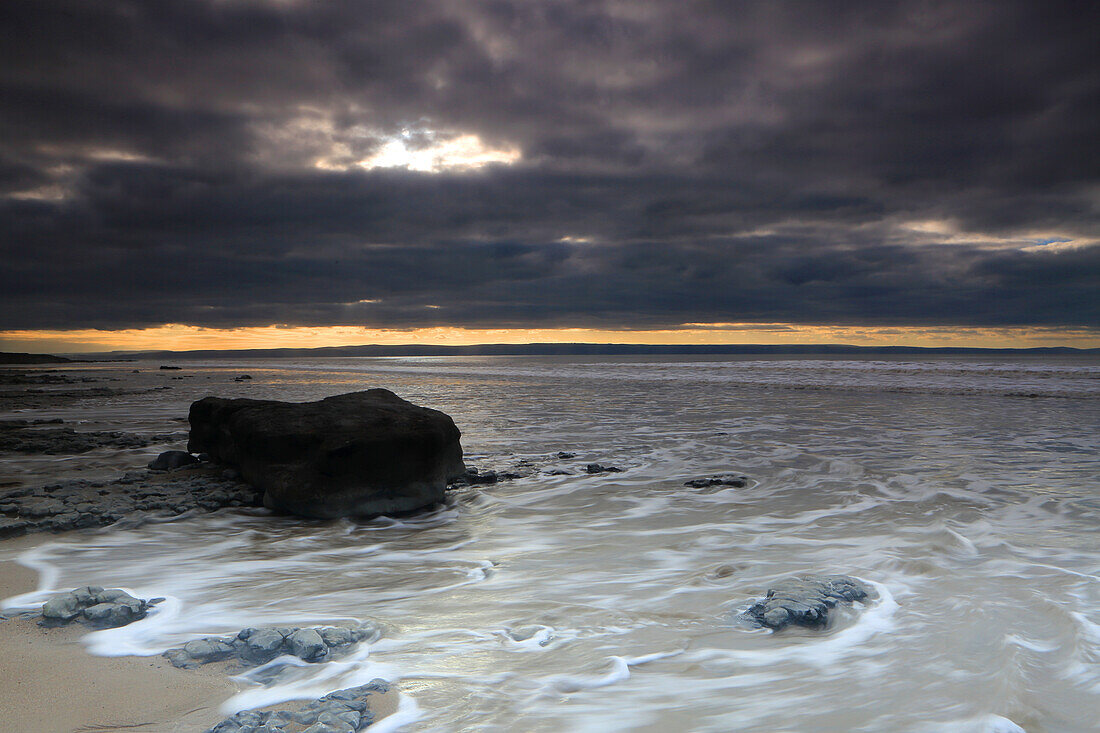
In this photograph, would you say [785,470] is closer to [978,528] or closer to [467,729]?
[978,528]

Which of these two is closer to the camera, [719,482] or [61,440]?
[719,482]

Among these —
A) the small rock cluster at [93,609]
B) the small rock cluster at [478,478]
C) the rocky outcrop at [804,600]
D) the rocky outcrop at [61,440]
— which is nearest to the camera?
the small rock cluster at [93,609]

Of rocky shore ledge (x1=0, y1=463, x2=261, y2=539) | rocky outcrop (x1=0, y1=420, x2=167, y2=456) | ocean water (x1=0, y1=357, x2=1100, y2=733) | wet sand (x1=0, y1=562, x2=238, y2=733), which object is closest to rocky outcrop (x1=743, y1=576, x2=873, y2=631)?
ocean water (x1=0, y1=357, x2=1100, y2=733)

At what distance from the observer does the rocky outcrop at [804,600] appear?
3.36 meters

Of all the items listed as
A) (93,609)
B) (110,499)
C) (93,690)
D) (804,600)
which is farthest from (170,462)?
(804,600)

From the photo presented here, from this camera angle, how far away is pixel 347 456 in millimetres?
5977

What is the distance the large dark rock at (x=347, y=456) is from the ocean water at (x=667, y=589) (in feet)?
1.09

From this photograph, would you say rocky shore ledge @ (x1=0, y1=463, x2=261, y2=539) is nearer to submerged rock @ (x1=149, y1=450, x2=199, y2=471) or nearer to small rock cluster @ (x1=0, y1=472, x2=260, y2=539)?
small rock cluster @ (x1=0, y1=472, x2=260, y2=539)

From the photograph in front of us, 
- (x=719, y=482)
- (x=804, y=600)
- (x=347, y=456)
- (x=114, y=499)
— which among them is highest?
(x=347, y=456)

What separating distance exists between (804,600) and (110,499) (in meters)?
6.47

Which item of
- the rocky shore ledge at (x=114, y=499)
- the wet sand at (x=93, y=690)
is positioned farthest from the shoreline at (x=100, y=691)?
the rocky shore ledge at (x=114, y=499)

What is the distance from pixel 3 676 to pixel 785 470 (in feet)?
25.4

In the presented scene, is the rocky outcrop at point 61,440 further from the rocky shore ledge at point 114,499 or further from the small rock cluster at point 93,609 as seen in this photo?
the small rock cluster at point 93,609

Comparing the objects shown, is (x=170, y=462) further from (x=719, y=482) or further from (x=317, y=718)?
(x=719, y=482)
